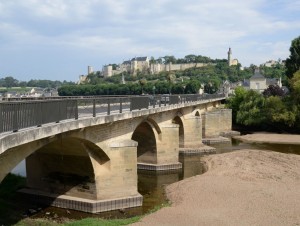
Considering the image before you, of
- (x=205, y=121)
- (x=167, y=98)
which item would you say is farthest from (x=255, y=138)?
(x=167, y=98)

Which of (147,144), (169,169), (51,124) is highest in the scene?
(51,124)

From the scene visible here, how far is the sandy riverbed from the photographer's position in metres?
15.7

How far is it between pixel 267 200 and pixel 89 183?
8.62 meters

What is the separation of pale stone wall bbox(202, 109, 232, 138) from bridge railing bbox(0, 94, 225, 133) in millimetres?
26806

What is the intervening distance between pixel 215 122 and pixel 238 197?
102ft

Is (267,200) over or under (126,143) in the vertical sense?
under

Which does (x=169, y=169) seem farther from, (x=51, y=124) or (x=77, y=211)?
(x=51, y=124)

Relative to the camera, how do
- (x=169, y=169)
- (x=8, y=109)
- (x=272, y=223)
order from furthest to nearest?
1. (x=169, y=169)
2. (x=272, y=223)
3. (x=8, y=109)

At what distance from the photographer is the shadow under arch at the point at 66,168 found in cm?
1786

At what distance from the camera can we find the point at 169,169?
28844mm

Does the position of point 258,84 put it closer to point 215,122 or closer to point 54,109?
point 215,122

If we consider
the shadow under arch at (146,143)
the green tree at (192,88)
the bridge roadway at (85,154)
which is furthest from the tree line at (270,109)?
the green tree at (192,88)

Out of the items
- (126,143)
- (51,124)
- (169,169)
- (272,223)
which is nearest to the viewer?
(51,124)

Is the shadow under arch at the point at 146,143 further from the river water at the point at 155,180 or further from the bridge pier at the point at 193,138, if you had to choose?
the bridge pier at the point at 193,138
